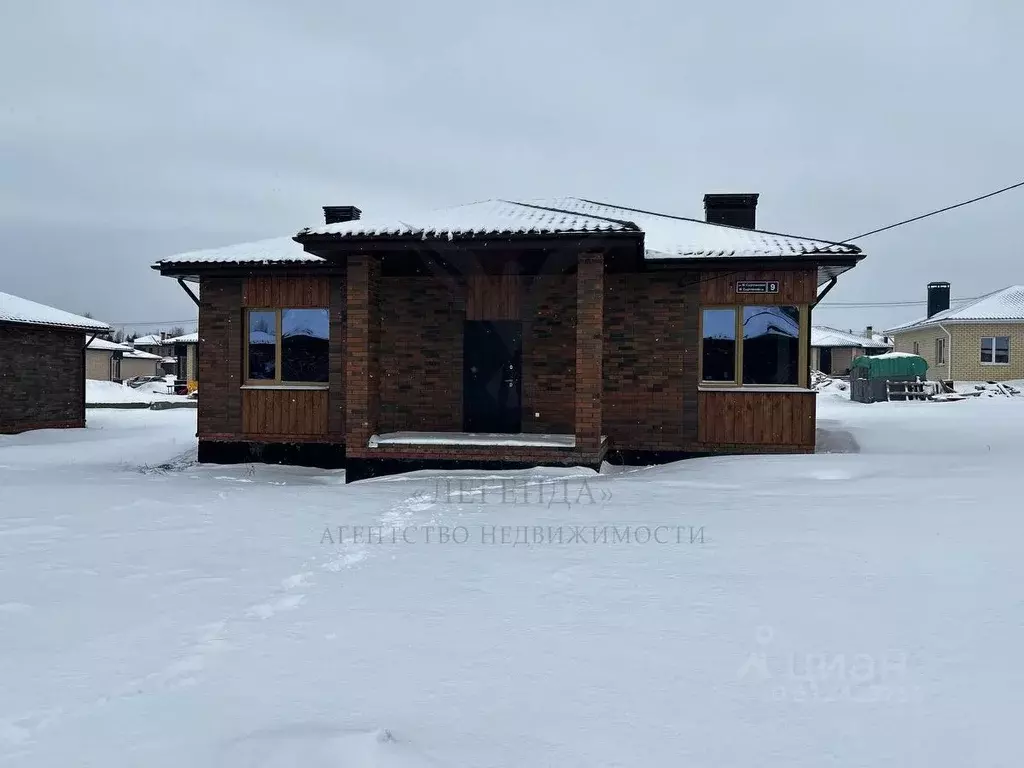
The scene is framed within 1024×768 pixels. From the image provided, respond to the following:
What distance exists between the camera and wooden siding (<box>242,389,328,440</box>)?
1086 centimetres

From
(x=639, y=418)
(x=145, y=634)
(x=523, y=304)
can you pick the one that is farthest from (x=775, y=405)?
(x=145, y=634)

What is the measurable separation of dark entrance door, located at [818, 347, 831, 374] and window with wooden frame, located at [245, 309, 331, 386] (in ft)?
124

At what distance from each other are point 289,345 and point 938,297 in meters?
37.7

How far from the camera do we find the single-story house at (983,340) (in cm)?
3030

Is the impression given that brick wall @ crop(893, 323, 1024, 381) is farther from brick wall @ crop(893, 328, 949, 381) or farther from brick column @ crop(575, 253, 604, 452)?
brick column @ crop(575, 253, 604, 452)

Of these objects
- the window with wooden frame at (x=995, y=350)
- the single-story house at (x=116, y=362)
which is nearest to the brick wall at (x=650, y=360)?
the window with wooden frame at (x=995, y=350)

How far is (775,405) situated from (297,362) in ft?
25.6

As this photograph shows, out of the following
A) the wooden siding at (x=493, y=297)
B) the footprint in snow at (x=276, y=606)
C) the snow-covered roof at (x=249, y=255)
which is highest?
the snow-covered roof at (x=249, y=255)

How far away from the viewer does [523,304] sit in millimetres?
10680

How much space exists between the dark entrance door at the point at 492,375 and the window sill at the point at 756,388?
2969 millimetres

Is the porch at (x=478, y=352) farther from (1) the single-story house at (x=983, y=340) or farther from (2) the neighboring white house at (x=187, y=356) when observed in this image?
(2) the neighboring white house at (x=187, y=356)

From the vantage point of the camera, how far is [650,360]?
33.8ft

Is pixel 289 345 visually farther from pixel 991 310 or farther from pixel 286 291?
pixel 991 310

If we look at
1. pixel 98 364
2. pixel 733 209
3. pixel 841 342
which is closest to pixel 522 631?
pixel 733 209
